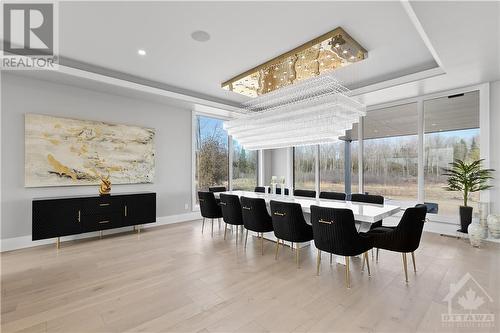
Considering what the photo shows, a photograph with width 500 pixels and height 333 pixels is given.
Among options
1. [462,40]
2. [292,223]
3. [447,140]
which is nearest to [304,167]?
[447,140]

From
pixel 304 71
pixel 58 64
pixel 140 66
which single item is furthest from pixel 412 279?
pixel 58 64

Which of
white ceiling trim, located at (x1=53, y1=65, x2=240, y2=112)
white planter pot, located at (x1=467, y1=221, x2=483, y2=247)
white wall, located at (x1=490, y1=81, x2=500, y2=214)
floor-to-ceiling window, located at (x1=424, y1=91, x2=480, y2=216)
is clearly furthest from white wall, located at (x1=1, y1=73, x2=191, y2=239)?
white wall, located at (x1=490, y1=81, x2=500, y2=214)

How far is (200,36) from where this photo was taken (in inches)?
124

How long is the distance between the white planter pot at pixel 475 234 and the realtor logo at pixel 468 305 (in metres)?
1.58

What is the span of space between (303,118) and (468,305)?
2767mm

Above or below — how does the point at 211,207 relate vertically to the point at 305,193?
below

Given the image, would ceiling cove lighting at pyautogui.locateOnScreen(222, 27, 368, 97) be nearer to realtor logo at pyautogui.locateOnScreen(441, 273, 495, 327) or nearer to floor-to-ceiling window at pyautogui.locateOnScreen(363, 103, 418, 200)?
floor-to-ceiling window at pyautogui.locateOnScreen(363, 103, 418, 200)

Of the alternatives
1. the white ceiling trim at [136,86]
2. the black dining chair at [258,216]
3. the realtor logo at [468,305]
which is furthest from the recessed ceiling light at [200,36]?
the realtor logo at [468,305]

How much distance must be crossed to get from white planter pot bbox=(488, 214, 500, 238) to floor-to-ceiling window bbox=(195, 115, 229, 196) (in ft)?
18.8

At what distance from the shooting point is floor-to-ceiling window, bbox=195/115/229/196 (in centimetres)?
641

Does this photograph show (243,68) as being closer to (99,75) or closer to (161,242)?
(99,75)

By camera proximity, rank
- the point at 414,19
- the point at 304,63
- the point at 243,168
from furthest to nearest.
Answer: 1. the point at 243,168
2. the point at 304,63
3. the point at 414,19

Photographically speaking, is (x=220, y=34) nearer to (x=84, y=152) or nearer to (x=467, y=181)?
(x=84, y=152)

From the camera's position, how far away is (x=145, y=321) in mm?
2029
